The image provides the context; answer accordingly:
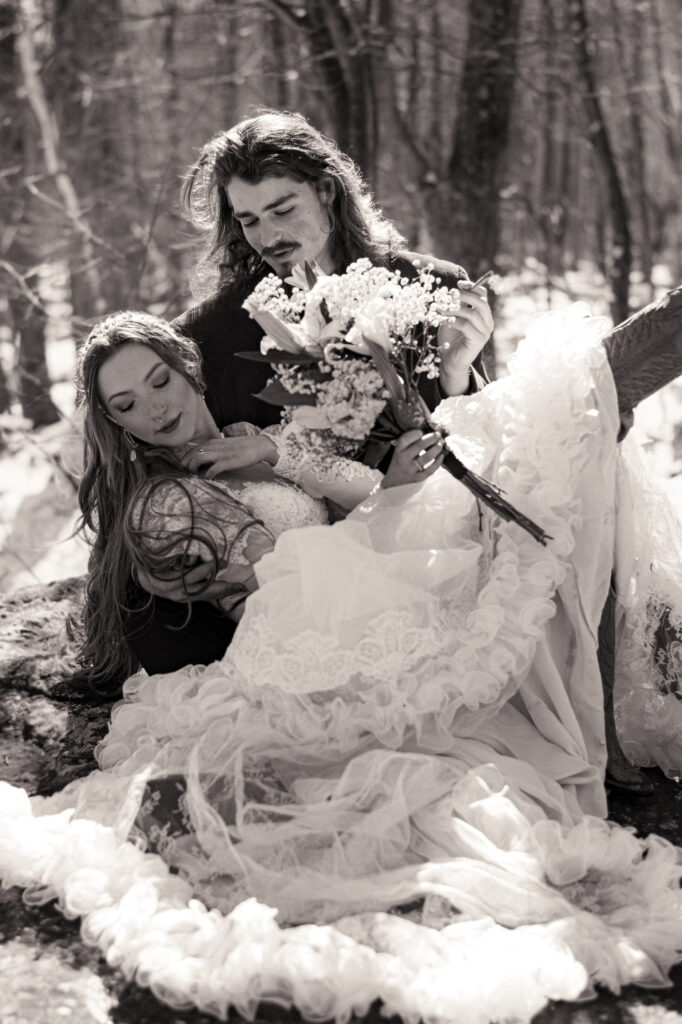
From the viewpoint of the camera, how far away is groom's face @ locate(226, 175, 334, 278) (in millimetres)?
3725

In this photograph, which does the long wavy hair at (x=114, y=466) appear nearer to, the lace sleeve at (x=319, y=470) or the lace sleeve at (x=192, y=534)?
the lace sleeve at (x=192, y=534)

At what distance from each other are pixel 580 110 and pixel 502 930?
27.6ft

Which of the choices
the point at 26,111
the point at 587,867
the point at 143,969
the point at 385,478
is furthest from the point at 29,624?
the point at 26,111

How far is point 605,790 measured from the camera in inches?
120

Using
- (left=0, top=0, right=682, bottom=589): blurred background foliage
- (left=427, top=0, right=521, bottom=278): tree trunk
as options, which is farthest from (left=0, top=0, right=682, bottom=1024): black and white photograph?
(left=427, top=0, right=521, bottom=278): tree trunk

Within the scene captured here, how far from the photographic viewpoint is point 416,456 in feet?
9.41

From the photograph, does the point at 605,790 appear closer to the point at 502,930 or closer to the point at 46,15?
the point at 502,930

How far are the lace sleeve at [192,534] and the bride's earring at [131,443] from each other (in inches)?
5.0

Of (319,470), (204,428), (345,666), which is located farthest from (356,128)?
(345,666)

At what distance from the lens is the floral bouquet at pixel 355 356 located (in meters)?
2.78

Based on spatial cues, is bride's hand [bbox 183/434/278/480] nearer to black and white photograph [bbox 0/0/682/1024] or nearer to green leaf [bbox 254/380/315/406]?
black and white photograph [bbox 0/0/682/1024]

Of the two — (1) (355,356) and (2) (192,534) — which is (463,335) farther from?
(2) (192,534)

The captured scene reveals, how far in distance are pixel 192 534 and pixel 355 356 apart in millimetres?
666

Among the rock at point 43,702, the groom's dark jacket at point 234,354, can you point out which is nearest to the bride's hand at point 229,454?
the groom's dark jacket at point 234,354
